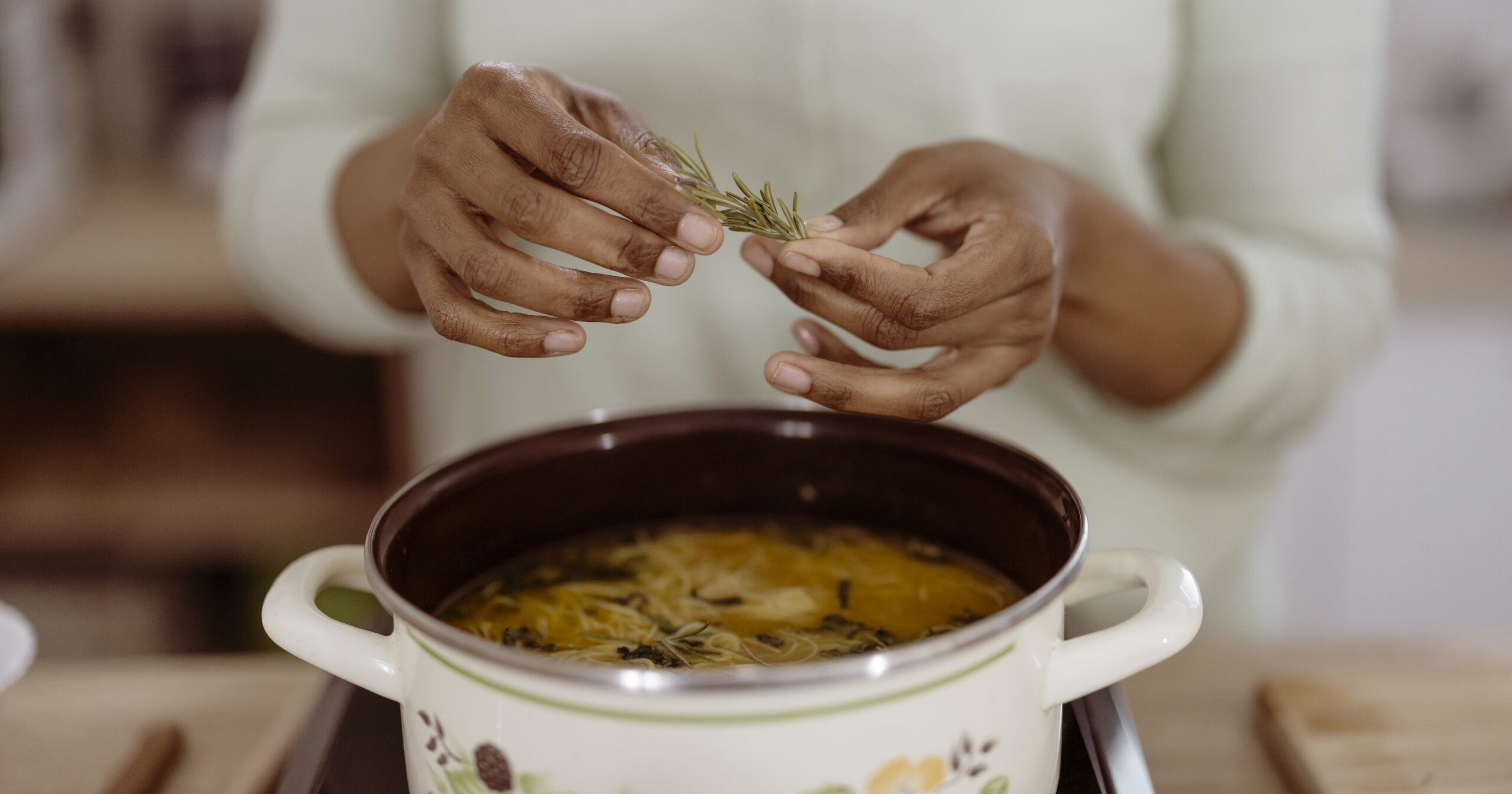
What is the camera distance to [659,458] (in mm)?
832

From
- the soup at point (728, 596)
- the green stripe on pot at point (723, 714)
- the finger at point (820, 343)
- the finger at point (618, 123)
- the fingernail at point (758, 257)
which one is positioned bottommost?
the soup at point (728, 596)

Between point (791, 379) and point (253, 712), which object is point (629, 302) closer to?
point (791, 379)

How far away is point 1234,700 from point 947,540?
30cm

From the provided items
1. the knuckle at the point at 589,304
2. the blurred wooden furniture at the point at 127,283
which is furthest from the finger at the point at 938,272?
the blurred wooden furniture at the point at 127,283

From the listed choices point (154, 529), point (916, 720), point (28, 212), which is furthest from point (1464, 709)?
point (28, 212)

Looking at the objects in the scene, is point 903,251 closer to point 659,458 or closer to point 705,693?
point 659,458

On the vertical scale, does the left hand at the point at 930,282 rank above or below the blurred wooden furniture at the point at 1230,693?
above

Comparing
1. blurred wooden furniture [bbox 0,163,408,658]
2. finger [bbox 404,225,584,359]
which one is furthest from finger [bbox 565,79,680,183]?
blurred wooden furniture [bbox 0,163,408,658]

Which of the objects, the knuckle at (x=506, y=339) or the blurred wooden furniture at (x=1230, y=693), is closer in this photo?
the knuckle at (x=506, y=339)

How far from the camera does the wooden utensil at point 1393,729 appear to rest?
775mm

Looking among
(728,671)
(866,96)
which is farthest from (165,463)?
(728,671)

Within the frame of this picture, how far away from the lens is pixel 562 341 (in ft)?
2.06

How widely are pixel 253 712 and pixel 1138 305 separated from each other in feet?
2.82

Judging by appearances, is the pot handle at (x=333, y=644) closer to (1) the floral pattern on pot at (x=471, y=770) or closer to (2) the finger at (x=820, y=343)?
(1) the floral pattern on pot at (x=471, y=770)
